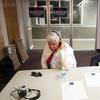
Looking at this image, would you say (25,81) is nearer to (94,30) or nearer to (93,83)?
(93,83)

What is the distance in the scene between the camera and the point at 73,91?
4.79ft

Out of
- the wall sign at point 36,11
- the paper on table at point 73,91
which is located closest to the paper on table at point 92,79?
the paper on table at point 73,91

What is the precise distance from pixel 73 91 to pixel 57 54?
759 mm

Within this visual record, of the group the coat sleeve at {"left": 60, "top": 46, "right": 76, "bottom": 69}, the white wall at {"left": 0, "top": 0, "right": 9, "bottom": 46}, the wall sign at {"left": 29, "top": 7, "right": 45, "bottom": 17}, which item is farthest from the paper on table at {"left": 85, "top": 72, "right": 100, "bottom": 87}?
the wall sign at {"left": 29, "top": 7, "right": 45, "bottom": 17}

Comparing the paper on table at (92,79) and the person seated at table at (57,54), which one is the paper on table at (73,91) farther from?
the person seated at table at (57,54)

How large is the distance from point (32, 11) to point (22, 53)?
1654 millimetres

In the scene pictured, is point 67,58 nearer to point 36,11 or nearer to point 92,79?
point 92,79

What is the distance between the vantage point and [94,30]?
5.40 m

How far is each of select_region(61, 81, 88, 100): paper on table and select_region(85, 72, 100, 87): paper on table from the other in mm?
107

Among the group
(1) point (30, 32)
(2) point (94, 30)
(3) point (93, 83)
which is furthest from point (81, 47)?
(3) point (93, 83)

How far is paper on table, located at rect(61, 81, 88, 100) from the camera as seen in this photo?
1.36m

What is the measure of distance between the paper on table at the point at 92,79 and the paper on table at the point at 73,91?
11 cm

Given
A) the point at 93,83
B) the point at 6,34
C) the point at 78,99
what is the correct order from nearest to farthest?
the point at 78,99 → the point at 93,83 → the point at 6,34

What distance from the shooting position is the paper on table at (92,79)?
1583 millimetres
